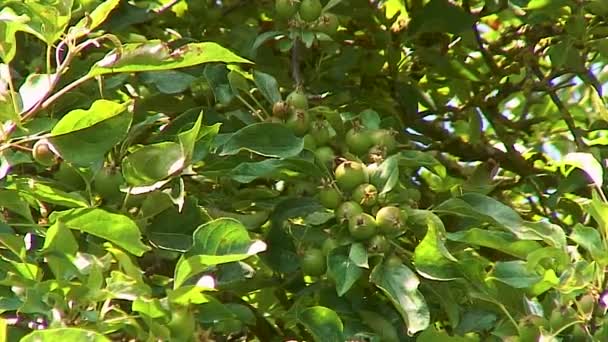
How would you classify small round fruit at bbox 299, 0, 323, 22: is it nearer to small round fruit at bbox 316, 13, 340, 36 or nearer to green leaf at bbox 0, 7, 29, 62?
small round fruit at bbox 316, 13, 340, 36

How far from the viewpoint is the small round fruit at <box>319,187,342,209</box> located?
1.44 meters

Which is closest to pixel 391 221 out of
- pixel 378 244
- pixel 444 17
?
pixel 378 244

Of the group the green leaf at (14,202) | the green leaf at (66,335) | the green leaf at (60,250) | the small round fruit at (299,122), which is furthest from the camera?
the small round fruit at (299,122)

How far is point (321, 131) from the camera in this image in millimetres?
1521

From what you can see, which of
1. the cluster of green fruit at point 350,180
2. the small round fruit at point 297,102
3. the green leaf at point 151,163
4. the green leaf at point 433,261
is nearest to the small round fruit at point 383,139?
the cluster of green fruit at point 350,180

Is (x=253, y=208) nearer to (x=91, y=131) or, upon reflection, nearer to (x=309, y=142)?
(x=309, y=142)

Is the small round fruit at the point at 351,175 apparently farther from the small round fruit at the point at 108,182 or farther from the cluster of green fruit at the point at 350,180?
the small round fruit at the point at 108,182

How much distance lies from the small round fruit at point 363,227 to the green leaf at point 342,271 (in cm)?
3

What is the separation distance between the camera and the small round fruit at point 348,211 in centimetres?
140

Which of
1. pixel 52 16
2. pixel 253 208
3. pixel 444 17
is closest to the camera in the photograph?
pixel 52 16

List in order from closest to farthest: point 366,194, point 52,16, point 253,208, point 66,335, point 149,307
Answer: point 66,335
point 149,307
point 52,16
point 366,194
point 253,208

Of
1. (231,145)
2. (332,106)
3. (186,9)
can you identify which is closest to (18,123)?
(231,145)

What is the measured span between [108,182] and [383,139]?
37cm

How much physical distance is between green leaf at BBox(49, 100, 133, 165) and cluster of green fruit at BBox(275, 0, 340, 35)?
44cm
